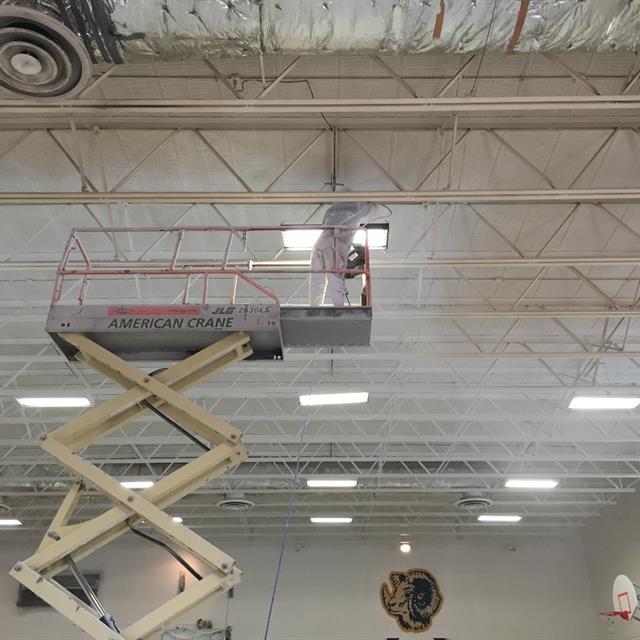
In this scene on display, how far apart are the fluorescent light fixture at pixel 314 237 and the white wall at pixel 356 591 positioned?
23180 mm

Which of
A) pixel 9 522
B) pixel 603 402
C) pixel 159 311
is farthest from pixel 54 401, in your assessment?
pixel 603 402

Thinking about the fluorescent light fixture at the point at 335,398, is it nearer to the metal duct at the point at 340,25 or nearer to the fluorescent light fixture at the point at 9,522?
Answer: the metal duct at the point at 340,25

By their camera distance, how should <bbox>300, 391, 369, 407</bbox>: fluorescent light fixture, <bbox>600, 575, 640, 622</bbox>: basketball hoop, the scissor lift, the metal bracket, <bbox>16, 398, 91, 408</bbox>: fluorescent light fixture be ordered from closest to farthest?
the metal bracket → the scissor lift → <bbox>300, 391, 369, 407</bbox>: fluorescent light fixture → <bbox>16, 398, 91, 408</bbox>: fluorescent light fixture → <bbox>600, 575, 640, 622</bbox>: basketball hoop

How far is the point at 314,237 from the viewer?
12438mm

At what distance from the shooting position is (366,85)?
11.1 m

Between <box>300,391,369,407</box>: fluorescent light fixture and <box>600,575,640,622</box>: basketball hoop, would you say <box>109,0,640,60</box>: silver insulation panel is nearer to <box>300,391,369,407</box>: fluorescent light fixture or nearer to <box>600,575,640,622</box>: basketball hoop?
<box>300,391,369,407</box>: fluorescent light fixture

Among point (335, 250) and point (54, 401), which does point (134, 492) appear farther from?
point (54, 401)

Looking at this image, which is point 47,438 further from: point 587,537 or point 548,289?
Answer: point 587,537

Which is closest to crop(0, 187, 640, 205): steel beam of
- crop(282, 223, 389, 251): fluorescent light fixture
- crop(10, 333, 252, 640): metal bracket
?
crop(282, 223, 389, 251): fluorescent light fixture

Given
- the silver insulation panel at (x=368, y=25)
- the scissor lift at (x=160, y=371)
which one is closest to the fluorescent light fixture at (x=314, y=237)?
the scissor lift at (x=160, y=371)

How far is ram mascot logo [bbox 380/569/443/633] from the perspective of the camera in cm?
2923

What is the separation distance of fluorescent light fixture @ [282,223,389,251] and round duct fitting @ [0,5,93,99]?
18.8ft

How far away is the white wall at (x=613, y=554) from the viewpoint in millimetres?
25562

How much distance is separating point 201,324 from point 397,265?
→ 6590mm
